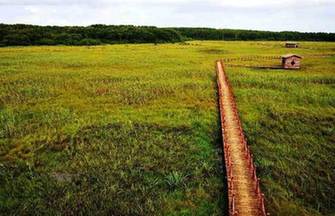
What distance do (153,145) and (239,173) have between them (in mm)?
7152

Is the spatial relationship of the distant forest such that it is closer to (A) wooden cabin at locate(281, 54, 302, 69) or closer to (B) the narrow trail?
(A) wooden cabin at locate(281, 54, 302, 69)

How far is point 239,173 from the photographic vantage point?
18.6 metres

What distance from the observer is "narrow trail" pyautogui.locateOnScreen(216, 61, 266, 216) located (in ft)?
51.2

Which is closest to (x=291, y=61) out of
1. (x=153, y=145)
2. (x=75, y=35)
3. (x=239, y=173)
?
(x=153, y=145)

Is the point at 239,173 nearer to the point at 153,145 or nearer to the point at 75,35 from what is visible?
the point at 153,145

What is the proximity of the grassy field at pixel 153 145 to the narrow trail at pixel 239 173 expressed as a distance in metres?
0.88

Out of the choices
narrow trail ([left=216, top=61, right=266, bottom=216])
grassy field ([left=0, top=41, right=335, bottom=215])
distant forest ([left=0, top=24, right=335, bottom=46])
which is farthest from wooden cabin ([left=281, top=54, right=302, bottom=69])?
distant forest ([left=0, top=24, right=335, bottom=46])

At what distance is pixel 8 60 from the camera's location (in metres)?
62.7

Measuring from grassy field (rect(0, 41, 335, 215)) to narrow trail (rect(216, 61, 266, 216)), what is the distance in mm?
883

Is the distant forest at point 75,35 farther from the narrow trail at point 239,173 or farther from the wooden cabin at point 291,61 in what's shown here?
the narrow trail at point 239,173

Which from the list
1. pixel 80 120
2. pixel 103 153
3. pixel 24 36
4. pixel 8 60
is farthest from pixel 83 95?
pixel 24 36

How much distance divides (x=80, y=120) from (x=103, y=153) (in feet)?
19.7

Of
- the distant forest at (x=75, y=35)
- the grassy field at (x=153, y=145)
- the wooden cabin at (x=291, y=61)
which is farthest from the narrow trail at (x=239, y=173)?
the distant forest at (x=75, y=35)

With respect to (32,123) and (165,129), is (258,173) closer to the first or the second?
(165,129)
